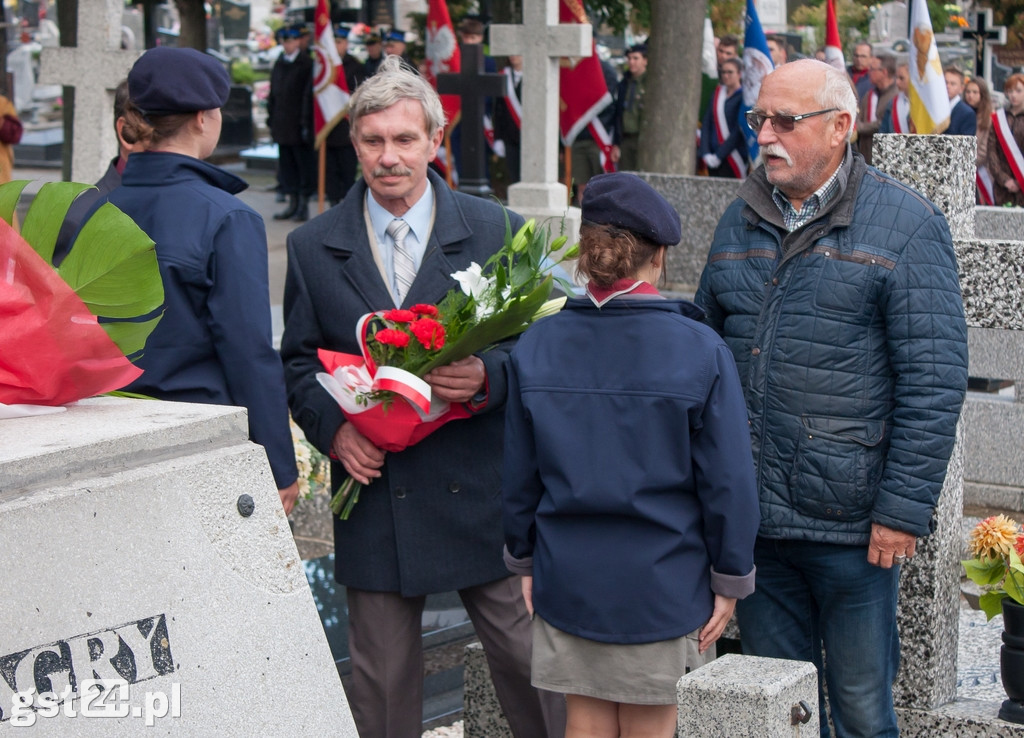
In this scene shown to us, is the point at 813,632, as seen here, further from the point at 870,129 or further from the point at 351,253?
the point at 870,129

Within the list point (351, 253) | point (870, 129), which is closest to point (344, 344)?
point (351, 253)

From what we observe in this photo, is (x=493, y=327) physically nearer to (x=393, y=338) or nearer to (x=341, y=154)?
(x=393, y=338)

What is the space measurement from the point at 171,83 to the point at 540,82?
6.20 meters

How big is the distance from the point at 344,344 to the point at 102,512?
1.58m

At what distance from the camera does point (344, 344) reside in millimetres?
3430

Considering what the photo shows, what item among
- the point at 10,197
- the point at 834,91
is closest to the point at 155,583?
the point at 10,197

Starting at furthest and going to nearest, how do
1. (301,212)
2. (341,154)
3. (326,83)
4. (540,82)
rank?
(301,212), (341,154), (326,83), (540,82)

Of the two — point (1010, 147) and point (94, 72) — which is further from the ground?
point (94, 72)

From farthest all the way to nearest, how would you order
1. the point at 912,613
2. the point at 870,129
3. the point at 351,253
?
the point at 870,129 < the point at 912,613 < the point at 351,253

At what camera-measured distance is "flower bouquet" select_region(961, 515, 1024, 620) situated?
3.52 meters

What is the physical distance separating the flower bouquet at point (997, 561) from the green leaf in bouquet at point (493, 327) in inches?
53.1

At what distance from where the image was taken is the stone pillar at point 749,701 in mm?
1955

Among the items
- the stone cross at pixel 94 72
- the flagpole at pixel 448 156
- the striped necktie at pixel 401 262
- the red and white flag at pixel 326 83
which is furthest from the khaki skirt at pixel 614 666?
the red and white flag at pixel 326 83

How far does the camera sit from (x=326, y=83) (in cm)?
1491
